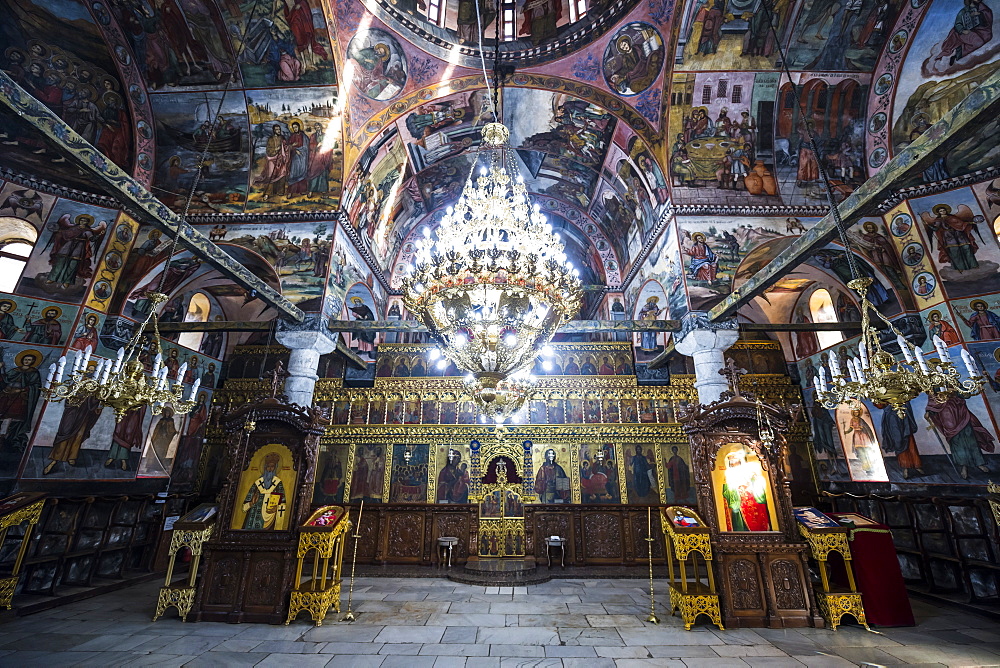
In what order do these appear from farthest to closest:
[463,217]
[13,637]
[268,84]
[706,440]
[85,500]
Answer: [268,84] → [85,500] → [706,440] → [463,217] → [13,637]

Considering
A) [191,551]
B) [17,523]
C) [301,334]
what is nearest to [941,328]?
[301,334]

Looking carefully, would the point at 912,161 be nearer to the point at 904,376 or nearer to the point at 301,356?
the point at 904,376

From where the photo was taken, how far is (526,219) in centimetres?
552

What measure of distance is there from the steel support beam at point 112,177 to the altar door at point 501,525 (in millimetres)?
6777

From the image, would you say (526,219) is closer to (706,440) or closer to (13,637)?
(706,440)

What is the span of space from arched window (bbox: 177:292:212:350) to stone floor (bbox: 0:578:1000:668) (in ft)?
22.6

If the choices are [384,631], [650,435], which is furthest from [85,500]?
[650,435]

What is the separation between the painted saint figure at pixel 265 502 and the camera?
608 cm

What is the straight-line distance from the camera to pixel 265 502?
20.2 feet

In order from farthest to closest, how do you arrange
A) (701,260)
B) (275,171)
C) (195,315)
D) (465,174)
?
(465,174)
(195,315)
(275,171)
(701,260)

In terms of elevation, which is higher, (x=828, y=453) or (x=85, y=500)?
(x=828, y=453)

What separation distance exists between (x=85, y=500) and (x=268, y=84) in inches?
347

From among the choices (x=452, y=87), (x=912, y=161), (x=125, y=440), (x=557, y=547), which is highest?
(x=452, y=87)

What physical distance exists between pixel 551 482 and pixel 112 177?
9840 mm
